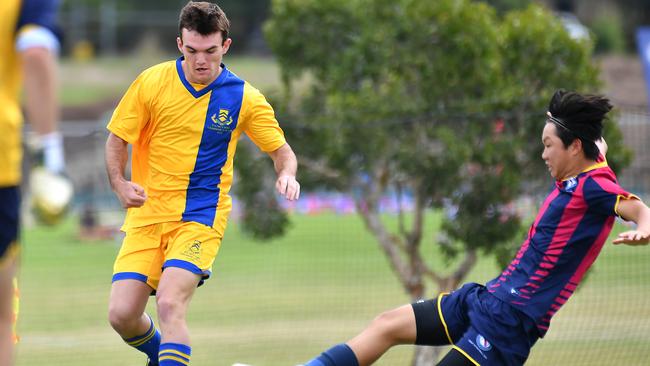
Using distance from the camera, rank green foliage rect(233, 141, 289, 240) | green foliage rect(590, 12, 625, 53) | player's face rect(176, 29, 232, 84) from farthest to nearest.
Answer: green foliage rect(590, 12, 625, 53), green foliage rect(233, 141, 289, 240), player's face rect(176, 29, 232, 84)

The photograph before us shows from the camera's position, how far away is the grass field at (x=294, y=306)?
36.9 ft

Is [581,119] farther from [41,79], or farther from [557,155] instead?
[41,79]

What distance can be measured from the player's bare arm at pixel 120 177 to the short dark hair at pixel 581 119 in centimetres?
216

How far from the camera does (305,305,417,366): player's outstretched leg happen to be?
5504mm

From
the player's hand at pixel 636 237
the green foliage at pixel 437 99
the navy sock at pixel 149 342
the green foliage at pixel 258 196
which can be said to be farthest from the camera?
the green foliage at pixel 258 196

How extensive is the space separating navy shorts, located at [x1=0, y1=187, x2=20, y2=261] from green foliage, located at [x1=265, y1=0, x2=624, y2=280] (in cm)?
571

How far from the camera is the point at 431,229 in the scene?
42.1ft

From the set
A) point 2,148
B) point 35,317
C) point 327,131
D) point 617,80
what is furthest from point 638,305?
point 617,80

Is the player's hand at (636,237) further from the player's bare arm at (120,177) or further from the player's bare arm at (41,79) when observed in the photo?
the player's bare arm at (41,79)

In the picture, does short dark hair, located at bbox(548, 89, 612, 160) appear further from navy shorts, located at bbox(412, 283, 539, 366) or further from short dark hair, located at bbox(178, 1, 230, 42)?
short dark hair, located at bbox(178, 1, 230, 42)

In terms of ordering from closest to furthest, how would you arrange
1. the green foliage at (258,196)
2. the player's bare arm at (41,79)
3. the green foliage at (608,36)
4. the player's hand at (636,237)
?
the player's bare arm at (41,79)
the player's hand at (636,237)
the green foliage at (258,196)
the green foliage at (608,36)

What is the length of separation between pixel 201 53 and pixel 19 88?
1711mm

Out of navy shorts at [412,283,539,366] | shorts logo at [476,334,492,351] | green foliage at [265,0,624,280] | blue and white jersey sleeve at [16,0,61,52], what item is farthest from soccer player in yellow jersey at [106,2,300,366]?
green foliage at [265,0,624,280]

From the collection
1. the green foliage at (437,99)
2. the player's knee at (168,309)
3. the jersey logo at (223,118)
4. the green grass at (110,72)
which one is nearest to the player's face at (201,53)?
the jersey logo at (223,118)
